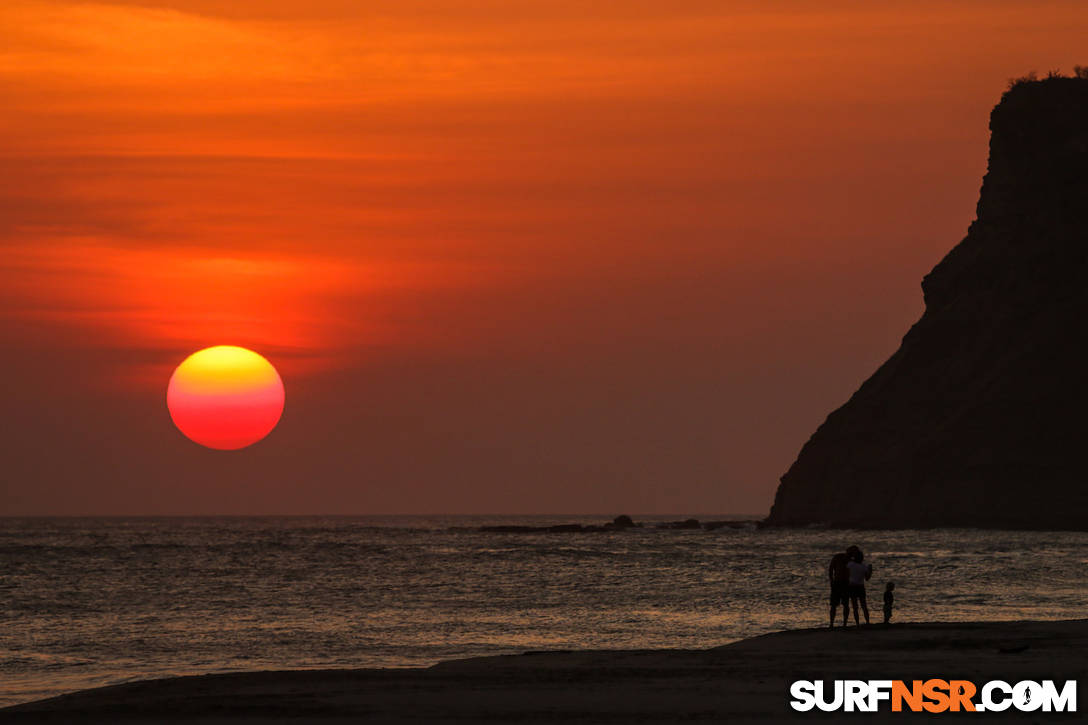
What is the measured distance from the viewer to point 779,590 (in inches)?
2283

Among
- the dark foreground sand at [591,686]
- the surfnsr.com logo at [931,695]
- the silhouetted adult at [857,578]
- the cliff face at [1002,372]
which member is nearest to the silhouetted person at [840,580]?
the silhouetted adult at [857,578]

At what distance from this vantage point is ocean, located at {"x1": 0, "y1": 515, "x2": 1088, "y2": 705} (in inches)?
1399

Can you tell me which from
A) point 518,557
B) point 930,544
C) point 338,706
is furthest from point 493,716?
point 930,544

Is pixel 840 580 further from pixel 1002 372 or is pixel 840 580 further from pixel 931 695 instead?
pixel 1002 372

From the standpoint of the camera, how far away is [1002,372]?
506 ft

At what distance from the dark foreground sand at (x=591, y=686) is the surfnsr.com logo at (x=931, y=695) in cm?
39

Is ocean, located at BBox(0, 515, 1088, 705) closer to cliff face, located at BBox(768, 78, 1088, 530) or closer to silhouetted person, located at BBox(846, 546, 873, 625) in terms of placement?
silhouetted person, located at BBox(846, 546, 873, 625)

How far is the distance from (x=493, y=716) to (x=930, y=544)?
9860cm

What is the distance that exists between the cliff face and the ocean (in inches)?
2244

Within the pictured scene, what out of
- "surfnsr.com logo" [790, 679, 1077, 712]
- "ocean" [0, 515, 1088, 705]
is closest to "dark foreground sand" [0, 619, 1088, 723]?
"surfnsr.com logo" [790, 679, 1077, 712]

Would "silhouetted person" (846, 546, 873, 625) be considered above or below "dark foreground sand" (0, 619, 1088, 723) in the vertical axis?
above

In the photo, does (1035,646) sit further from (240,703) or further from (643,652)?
(240,703)

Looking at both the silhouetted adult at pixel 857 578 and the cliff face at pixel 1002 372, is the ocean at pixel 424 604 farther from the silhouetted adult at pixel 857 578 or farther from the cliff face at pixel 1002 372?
the cliff face at pixel 1002 372

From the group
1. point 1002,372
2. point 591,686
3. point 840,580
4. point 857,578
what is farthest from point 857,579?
point 1002,372
